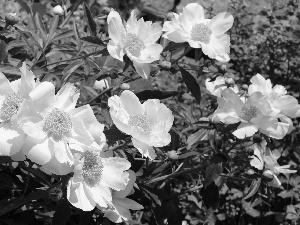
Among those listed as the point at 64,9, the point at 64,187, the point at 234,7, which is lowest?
the point at 234,7

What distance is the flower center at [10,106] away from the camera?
1470mm

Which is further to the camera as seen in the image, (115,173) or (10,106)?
(115,173)

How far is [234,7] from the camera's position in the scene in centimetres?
376

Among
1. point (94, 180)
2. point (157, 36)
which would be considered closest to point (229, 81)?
point (157, 36)

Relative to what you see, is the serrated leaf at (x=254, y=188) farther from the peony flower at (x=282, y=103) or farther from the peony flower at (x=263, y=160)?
the peony flower at (x=282, y=103)

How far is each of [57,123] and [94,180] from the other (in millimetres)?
238

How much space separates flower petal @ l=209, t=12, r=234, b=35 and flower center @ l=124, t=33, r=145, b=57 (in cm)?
31

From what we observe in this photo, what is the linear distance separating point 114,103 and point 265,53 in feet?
7.43

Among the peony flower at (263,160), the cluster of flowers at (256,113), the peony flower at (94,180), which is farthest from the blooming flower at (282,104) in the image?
the peony flower at (94,180)

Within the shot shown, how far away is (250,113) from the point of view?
186cm

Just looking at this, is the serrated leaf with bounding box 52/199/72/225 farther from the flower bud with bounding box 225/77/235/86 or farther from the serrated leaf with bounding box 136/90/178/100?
the flower bud with bounding box 225/77/235/86

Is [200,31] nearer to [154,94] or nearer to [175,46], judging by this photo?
[175,46]

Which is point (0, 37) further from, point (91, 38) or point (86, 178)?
point (86, 178)

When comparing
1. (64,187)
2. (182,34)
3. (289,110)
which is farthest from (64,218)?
(289,110)
